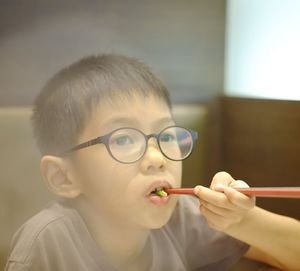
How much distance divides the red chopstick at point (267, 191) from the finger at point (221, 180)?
1.3 inches

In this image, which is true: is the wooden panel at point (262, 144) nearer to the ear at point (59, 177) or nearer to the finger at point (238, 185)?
the finger at point (238, 185)

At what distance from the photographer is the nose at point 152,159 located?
1.78 ft

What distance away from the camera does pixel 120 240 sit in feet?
2.07

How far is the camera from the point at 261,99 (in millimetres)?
671

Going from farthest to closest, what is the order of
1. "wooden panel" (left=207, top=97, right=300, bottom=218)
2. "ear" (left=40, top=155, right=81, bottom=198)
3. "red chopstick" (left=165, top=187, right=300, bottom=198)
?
"wooden panel" (left=207, top=97, right=300, bottom=218), "ear" (left=40, top=155, right=81, bottom=198), "red chopstick" (left=165, top=187, right=300, bottom=198)

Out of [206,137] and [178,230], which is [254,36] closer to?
[206,137]

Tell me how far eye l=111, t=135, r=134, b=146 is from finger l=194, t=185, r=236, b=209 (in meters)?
0.11

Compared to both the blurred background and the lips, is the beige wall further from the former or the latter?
the lips

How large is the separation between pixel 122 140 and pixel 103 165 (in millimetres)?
40

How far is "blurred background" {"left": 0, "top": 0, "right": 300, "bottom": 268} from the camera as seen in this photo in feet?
1.76

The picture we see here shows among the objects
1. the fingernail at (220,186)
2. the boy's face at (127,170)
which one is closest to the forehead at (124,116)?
the boy's face at (127,170)

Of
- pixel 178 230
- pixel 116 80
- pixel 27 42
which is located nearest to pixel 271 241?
pixel 178 230

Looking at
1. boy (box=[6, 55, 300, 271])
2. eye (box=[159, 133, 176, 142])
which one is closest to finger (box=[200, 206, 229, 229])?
boy (box=[6, 55, 300, 271])

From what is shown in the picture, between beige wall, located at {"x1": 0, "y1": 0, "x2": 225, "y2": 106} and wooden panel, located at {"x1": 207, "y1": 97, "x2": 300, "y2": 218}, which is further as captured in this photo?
wooden panel, located at {"x1": 207, "y1": 97, "x2": 300, "y2": 218}
